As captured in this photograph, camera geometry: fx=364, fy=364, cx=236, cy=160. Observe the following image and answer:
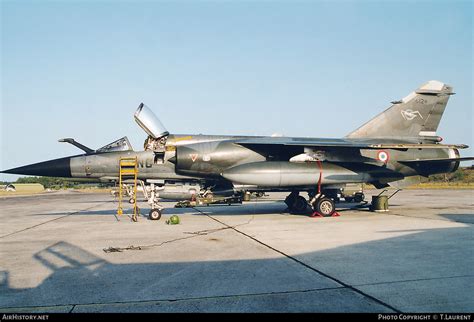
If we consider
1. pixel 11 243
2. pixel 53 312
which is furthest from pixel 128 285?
pixel 11 243

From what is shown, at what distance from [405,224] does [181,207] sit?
475 inches

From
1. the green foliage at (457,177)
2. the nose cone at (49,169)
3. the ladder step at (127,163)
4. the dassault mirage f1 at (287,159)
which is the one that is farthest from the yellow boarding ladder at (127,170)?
the green foliage at (457,177)

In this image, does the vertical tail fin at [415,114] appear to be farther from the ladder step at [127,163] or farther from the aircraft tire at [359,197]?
the ladder step at [127,163]

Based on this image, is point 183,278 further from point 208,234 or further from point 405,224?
point 405,224

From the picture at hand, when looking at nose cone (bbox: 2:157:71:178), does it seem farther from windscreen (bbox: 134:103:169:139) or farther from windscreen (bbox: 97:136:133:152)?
windscreen (bbox: 134:103:169:139)

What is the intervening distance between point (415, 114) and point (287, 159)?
241 inches

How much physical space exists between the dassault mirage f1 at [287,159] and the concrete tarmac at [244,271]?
3.74 meters

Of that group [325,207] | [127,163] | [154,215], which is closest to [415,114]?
[325,207]

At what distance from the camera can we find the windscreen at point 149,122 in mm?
12648

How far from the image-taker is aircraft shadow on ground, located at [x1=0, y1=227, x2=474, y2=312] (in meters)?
3.84

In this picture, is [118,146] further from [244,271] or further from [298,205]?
[244,271]

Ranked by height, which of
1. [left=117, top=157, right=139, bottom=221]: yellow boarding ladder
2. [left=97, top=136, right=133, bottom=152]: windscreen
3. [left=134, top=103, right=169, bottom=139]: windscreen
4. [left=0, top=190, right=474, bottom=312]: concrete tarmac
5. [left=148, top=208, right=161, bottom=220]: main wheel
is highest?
[left=134, top=103, right=169, bottom=139]: windscreen

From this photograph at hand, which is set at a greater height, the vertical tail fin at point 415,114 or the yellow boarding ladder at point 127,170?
the vertical tail fin at point 415,114

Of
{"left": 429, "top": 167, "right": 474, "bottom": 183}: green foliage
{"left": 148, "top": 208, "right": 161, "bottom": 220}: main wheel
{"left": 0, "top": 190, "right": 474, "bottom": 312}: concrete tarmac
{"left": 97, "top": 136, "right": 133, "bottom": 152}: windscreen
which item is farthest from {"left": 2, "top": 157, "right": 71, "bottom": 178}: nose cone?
{"left": 429, "top": 167, "right": 474, "bottom": 183}: green foliage
